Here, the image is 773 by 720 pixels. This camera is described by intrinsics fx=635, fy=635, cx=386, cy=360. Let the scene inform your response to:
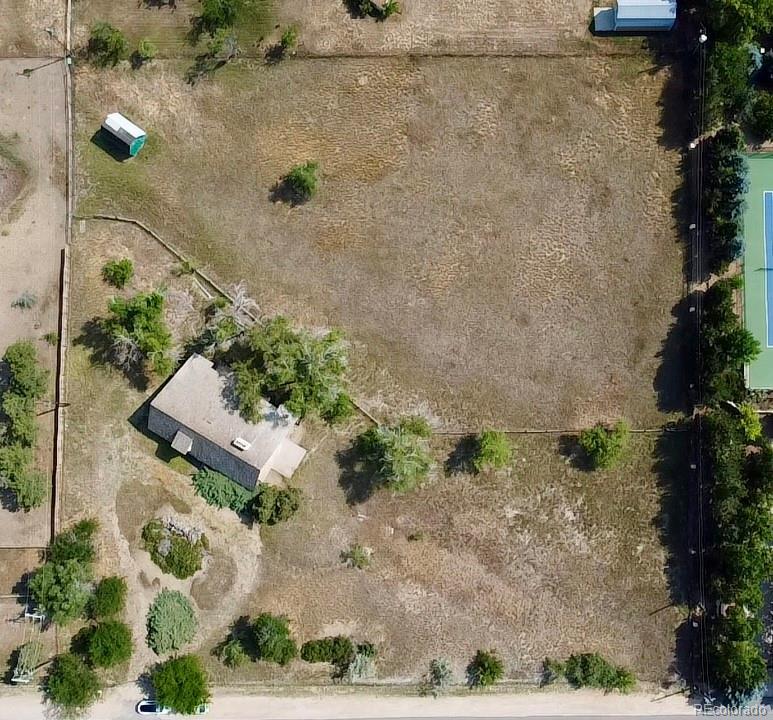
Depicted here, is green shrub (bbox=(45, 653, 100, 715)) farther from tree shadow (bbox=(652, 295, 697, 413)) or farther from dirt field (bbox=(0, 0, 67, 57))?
tree shadow (bbox=(652, 295, 697, 413))

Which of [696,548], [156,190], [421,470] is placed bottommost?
[696,548]

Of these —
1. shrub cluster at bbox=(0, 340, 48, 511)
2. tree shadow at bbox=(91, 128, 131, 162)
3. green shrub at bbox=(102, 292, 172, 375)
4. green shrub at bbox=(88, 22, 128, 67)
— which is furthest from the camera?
tree shadow at bbox=(91, 128, 131, 162)

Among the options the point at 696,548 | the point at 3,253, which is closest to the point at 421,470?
the point at 696,548

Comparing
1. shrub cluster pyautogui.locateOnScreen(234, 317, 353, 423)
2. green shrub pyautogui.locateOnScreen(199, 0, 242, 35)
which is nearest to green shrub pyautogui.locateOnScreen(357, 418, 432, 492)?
shrub cluster pyautogui.locateOnScreen(234, 317, 353, 423)

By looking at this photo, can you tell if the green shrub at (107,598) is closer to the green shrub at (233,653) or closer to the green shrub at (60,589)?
the green shrub at (60,589)

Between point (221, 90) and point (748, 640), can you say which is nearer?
point (748, 640)

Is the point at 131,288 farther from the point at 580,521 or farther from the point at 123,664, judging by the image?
the point at 580,521

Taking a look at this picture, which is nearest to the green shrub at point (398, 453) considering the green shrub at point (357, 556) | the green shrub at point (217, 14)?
the green shrub at point (357, 556)

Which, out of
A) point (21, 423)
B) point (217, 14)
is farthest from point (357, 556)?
point (217, 14)
